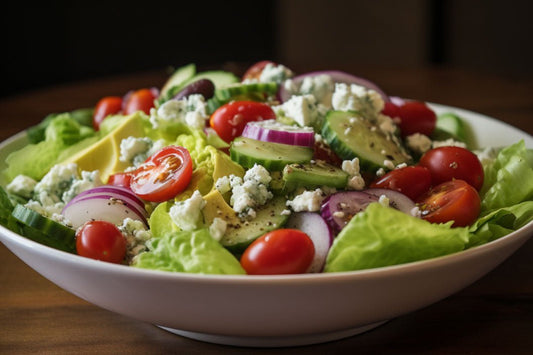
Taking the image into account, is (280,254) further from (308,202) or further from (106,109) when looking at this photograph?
(106,109)

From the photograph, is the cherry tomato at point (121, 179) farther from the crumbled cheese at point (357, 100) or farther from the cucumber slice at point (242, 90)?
the crumbled cheese at point (357, 100)

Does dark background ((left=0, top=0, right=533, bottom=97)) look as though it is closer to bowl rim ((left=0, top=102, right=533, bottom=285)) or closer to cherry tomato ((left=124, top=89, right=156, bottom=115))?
cherry tomato ((left=124, top=89, right=156, bottom=115))

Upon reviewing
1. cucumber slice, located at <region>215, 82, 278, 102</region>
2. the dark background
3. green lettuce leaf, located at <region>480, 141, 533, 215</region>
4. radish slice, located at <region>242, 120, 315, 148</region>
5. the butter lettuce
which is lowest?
the dark background

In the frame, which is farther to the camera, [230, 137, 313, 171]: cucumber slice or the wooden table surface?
[230, 137, 313, 171]: cucumber slice

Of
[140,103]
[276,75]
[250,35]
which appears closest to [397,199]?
[276,75]

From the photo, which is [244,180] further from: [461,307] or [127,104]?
[127,104]

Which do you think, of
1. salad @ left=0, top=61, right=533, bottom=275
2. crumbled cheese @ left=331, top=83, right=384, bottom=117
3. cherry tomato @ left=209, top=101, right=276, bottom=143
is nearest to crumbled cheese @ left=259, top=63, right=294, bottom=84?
salad @ left=0, top=61, right=533, bottom=275
